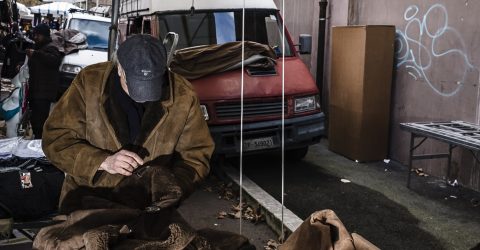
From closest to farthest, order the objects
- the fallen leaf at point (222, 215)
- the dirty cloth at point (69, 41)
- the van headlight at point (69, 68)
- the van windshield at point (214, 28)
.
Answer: the fallen leaf at point (222, 215)
the van windshield at point (214, 28)
the van headlight at point (69, 68)
the dirty cloth at point (69, 41)

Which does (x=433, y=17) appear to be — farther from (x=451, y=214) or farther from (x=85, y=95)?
(x=85, y=95)

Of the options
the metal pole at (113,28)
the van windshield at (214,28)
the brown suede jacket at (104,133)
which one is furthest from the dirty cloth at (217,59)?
the brown suede jacket at (104,133)

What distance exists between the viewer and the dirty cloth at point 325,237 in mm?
1838

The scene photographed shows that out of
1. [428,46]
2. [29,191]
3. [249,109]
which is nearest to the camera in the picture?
[29,191]

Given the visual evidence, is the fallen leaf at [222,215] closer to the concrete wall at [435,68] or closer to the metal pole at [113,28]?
the metal pole at [113,28]

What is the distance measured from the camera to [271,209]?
5547mm

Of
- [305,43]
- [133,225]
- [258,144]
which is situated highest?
[305,43]

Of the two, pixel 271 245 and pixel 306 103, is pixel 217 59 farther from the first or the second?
pixel 271 245

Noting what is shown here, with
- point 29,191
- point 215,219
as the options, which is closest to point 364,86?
point 215,219

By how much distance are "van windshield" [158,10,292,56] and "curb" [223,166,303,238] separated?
202 centimetres

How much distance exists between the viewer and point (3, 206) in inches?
151

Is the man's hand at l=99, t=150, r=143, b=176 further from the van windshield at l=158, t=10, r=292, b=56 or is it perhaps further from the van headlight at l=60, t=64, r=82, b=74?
the van headlight at l=60, t=64, r=82, b=74

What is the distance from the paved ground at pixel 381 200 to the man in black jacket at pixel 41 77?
9.55 feet

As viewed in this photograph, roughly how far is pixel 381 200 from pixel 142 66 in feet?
15.6
